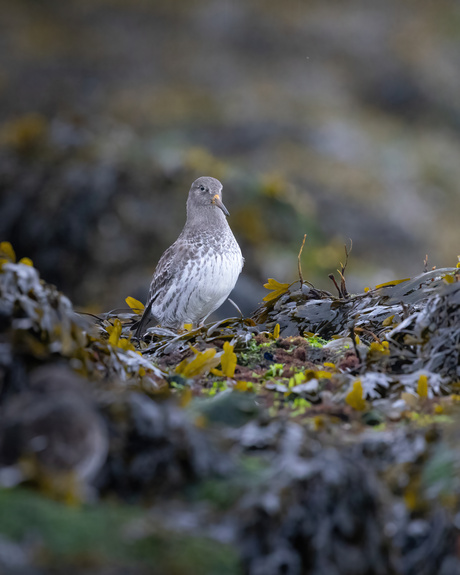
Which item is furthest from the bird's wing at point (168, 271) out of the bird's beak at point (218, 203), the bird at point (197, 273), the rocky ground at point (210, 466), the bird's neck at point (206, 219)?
the rocky ground at point (210, 466)

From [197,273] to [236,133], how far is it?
380 inches

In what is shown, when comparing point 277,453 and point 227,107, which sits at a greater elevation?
point 227,107

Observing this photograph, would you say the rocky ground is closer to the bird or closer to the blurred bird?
the blurred bird

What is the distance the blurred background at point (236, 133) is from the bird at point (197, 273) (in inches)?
21.3

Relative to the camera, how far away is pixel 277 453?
2.44 m

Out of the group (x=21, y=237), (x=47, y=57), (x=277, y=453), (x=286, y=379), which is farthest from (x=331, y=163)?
(x=277, y=453)

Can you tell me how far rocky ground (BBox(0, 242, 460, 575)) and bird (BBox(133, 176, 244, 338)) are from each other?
8.57 feet

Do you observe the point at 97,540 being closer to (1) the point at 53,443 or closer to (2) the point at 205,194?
(1) the point at 53,443

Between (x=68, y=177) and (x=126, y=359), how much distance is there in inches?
264

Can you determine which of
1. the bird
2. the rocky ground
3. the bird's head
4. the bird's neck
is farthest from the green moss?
the bird's head

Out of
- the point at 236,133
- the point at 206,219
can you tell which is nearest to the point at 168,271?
the point at 206,219

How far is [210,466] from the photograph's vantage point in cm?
227

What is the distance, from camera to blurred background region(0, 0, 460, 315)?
940 centimetres

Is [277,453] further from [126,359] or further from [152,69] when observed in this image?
[152,69]
